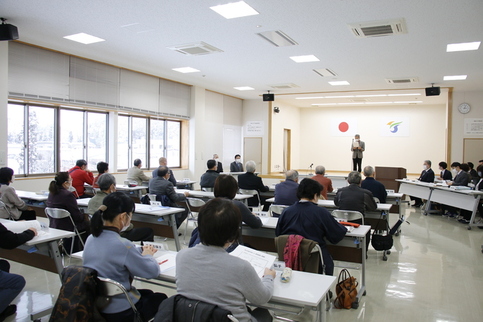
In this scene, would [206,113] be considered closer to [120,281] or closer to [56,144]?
[56,144]

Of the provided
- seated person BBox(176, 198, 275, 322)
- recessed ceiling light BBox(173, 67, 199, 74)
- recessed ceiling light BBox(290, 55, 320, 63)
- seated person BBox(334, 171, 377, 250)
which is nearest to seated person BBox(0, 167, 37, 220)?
seated person BBox(176, 198, 275, 322)

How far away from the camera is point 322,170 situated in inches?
243

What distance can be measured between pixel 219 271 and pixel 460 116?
40.3ft

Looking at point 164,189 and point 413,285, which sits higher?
point 164,189

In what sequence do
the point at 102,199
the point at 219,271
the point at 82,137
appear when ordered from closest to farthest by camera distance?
the point at 219,271
the point at 102,199
the point at 82,137

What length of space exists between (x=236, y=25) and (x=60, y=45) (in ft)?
12.5

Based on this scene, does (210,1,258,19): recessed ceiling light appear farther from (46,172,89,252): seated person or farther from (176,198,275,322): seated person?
(176,198,275,322): seated person

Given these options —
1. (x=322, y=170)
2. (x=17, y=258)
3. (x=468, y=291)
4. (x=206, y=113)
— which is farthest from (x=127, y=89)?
(x=468, y=291)

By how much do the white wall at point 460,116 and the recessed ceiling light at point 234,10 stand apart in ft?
29.9

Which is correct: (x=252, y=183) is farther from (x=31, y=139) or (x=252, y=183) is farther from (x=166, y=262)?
(x=31, y=139)

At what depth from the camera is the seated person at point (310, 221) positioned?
2.97 meters

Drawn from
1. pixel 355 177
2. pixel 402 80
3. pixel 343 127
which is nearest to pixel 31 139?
pixel 355 177

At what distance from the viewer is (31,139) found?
7652 mm

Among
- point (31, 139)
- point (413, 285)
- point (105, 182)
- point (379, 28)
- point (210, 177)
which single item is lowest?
point (413, 285)
